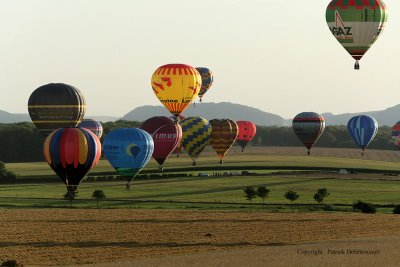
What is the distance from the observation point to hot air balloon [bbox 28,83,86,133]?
100 metres

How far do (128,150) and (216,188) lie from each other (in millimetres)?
17147

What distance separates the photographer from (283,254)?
49375mm

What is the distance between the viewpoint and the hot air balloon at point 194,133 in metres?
122

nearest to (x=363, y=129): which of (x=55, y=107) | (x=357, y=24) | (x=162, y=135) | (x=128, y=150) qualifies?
(x=162, y=135)

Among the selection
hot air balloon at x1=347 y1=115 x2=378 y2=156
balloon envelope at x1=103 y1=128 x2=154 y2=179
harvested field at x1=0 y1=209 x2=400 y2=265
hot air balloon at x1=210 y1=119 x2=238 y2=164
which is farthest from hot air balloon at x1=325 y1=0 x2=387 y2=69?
hot air balloon at x1=210 y1=119 x2=238 y2=164

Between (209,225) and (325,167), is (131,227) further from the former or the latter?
(325,167)

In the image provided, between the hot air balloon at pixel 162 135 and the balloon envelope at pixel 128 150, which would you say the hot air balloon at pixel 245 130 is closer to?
the hot air balloon at pixel 162 135

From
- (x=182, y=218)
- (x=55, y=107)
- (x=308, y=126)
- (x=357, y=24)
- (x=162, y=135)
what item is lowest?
(x=182, y=218)

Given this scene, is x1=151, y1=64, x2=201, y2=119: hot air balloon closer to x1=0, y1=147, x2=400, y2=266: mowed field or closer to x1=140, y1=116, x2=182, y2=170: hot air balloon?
x1=140, y1=116, x2=182, y2=170: hot air balloon

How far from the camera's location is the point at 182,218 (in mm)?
67250

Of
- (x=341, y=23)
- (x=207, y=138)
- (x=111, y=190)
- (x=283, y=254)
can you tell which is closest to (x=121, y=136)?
(x=111, y=190)

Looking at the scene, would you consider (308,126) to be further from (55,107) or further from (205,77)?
(55,107)

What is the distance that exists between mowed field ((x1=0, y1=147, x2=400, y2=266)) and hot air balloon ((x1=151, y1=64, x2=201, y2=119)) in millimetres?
9206

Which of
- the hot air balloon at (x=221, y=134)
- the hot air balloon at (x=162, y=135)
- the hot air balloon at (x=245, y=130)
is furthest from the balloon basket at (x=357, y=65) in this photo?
the hot air balloon at (x=245, y=130)
